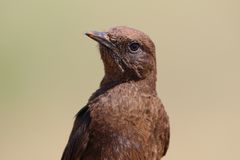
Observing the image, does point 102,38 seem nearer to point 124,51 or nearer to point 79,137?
point 124,51

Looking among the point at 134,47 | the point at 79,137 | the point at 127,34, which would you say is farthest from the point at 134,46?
the point at 79,137

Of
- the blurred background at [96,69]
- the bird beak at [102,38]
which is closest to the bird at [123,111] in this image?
the bird beak at [102,38]

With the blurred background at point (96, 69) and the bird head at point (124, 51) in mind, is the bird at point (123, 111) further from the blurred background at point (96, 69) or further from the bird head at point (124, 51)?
the blurred background at point (96, 69)

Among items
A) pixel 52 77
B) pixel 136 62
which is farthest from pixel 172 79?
pixel 136 62

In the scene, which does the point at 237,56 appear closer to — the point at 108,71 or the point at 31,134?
the point at 31,134

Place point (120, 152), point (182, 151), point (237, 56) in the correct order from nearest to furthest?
point (120, 152) → point (182, 151) → point (237, 56)

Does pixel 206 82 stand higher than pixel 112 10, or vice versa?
pixel 112 10

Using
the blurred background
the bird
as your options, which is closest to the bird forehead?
the bird
